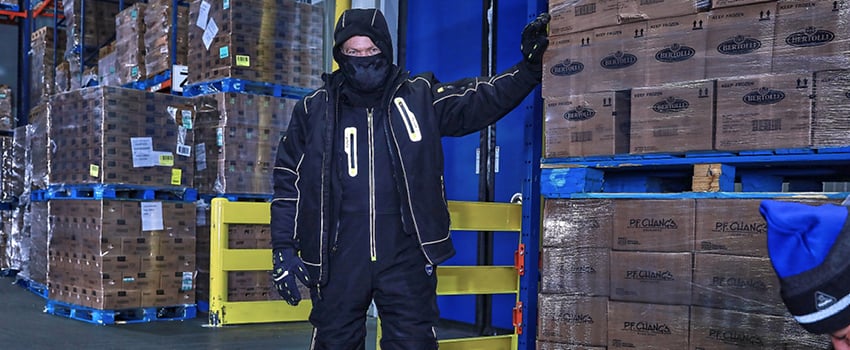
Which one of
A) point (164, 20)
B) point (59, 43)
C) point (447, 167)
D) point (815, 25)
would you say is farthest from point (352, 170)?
point (59, 43)

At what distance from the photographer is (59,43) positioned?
42.4ft

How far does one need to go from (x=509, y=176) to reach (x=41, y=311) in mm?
5106

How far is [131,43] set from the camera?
948 cm

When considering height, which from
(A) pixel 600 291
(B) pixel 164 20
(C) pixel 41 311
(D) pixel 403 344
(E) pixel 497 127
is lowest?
(C) pixel 41 311

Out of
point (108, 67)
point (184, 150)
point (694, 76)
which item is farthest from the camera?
point (108, 67)

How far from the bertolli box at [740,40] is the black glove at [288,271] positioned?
2.05 meters

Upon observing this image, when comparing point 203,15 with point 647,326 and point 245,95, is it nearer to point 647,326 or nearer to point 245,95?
point 245,95

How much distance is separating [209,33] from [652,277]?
5.86m

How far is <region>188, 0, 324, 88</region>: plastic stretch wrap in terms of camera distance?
765 cm

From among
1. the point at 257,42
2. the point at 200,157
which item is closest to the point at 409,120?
the point at 257,42

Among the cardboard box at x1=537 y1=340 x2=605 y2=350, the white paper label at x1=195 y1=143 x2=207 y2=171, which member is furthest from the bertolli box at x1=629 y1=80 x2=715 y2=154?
the white paper label at x1=195 y1=143 x2=207 y2=171

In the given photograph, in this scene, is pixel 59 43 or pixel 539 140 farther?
pixel 59 43

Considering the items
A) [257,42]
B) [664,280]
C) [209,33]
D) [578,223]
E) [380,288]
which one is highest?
[209,33]

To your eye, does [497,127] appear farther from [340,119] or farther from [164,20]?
[164,20]
